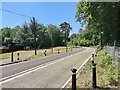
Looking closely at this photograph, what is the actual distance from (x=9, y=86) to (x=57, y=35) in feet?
417

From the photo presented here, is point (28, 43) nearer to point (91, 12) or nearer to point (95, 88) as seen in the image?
point (91, 12)

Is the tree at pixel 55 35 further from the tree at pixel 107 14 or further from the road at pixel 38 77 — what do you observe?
the tree at pixel 107 14

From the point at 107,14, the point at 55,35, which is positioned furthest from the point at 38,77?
the point at 55,35

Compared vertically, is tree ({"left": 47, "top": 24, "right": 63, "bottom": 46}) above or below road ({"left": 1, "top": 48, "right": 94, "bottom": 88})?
above

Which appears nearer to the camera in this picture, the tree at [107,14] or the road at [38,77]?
the road at [38,77]

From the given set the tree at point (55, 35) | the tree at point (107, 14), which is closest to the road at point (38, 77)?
the tree at point (107, 14)

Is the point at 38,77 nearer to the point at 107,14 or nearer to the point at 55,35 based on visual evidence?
the point at 107,14

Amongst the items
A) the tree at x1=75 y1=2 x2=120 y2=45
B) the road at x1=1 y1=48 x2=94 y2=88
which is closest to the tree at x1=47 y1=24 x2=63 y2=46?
the road at x1=1 y1=48 x2=94 y2=88

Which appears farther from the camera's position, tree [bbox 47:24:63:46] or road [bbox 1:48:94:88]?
tree [bbox 47:24:63:46]

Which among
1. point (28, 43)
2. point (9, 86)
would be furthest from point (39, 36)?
point (9, 86)

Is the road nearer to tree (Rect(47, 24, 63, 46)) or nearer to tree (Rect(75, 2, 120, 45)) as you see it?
tree (Rect(75, 2, 120, 45))

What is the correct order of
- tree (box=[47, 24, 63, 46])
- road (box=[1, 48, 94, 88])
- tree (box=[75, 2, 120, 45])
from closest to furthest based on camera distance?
road (box=[1, 48, 94, 88]) < tree (box=[75, 2, 120, 45]) < tree (box=[47, 24, 63, 46])

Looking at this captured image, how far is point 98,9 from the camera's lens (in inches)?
736

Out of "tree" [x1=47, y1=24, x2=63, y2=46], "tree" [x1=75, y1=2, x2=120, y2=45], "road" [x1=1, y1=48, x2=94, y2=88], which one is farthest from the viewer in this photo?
"tree" [x1=47, y1=24, x2=63, y2=46]
